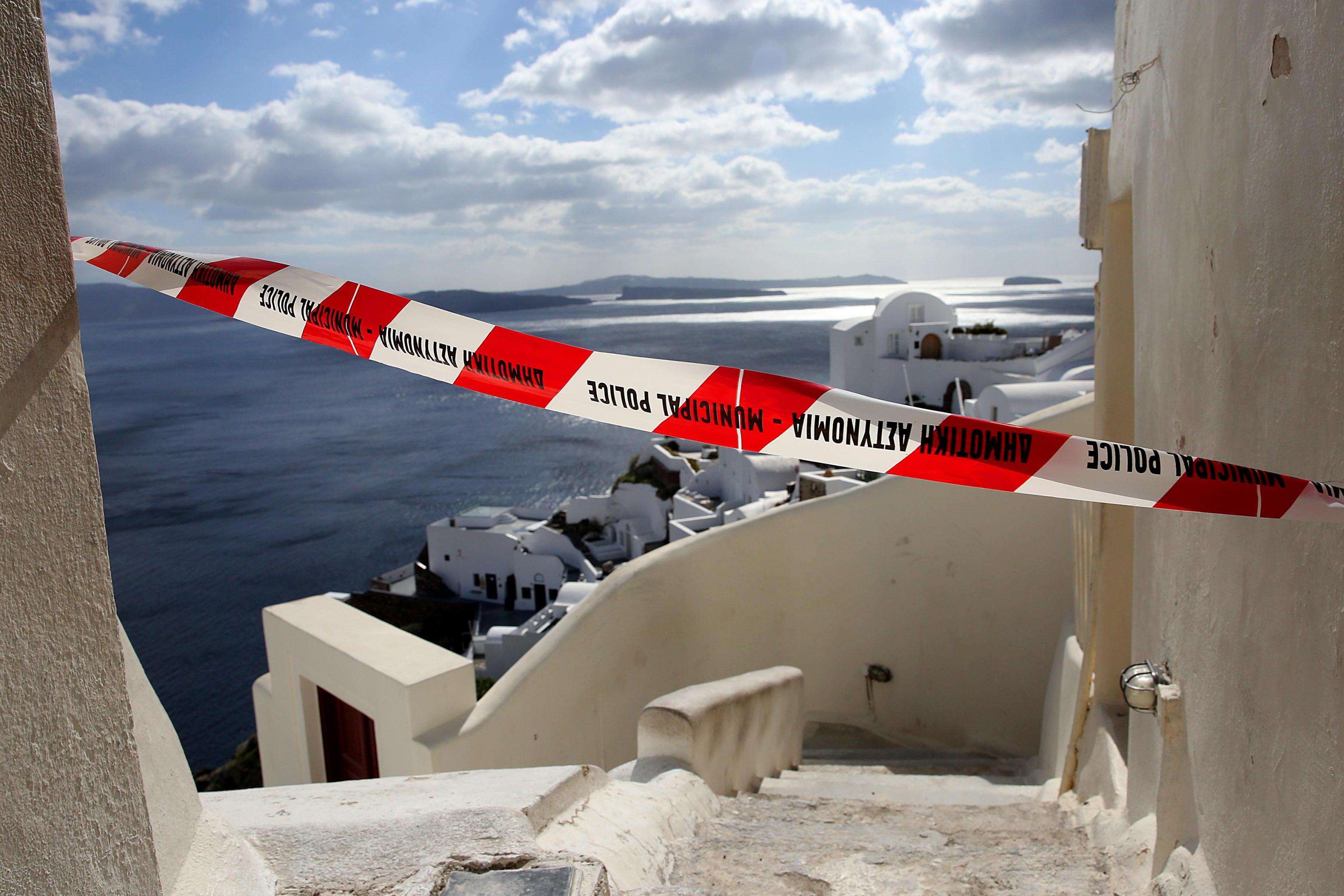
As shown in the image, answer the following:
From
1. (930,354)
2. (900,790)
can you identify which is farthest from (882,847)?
(930,354)

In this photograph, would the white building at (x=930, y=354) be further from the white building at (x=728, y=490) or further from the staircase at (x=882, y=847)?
the staircase at (x=882, y=847)

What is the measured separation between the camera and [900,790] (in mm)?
5391

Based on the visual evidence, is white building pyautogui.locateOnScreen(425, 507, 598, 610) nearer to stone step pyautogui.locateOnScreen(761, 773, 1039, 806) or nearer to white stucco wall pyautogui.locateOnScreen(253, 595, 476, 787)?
white stucco wall pyautogui.locateOnScreen(253, 595, 476, 787)

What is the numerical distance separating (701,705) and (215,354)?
500 ft

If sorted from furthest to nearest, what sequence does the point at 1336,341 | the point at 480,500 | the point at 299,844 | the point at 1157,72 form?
1. the point at 480,500
2. the point at 1157,72
3. the point at 299,844
4. the point at 1336,341

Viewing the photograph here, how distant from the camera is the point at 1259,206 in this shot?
2271 millimetres

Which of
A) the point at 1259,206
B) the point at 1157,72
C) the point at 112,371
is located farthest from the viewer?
the point at 112,371

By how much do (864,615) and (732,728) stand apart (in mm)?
4304

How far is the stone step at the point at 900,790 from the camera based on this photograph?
16.7 ft

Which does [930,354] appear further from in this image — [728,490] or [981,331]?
[728,490]

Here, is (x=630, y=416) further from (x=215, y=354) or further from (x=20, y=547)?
(x=215, y=354)

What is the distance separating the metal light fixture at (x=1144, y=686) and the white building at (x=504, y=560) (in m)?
25.0

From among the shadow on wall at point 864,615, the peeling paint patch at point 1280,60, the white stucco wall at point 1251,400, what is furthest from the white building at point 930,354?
the peeling paint patch at point 1280,60

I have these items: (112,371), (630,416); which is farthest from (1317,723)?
(112,371)
